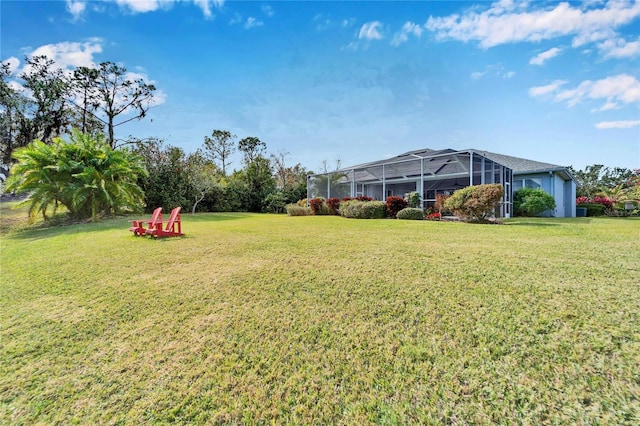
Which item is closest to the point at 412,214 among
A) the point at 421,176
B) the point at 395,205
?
the point at 395,205

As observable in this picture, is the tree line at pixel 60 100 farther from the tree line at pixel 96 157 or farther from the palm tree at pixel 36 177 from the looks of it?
the palm tree at pixel 36 177

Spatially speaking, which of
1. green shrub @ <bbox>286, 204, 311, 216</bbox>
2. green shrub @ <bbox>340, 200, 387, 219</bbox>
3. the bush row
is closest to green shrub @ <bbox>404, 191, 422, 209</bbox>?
the bush row

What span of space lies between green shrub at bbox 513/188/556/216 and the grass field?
39.9 ft

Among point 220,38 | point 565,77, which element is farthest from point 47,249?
point 565,77

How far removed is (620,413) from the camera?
1671mm

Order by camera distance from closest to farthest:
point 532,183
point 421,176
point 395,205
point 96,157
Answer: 1. point 96,157
2. point 395,205
3. point 421,176
4. point 532,183

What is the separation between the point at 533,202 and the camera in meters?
14.6

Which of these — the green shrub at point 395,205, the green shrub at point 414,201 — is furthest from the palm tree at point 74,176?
the green shrub at point 414,201

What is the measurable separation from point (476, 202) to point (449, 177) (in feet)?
24.3

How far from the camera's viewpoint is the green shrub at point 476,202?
10.4 metres

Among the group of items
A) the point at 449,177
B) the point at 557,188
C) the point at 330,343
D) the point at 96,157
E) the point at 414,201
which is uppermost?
the point at 96,157

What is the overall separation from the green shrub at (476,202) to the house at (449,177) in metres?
2.32

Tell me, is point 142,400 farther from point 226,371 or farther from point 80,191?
point 80,191

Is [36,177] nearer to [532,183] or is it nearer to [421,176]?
[421,176]
